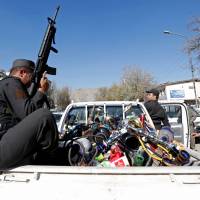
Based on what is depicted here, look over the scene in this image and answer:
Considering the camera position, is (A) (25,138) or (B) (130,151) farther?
(B) (130,151)

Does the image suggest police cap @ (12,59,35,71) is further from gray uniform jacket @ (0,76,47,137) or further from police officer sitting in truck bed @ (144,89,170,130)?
police officer sitting in truck bed @ (144,89,170,130)

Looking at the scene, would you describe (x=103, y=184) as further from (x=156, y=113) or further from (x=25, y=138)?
(x=156, y=113)

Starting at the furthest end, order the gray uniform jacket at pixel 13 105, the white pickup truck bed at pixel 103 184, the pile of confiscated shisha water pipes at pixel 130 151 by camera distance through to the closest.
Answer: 1. the pile of confiscated shisha water pipes at pixel 130 151
2. the gray uniform jacket at pixel 13 105
3. the white pickup truck bed at pixel 103 184

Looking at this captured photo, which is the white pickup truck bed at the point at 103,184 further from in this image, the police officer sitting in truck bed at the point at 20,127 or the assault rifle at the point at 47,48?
the assault rifle at the point at 47,48

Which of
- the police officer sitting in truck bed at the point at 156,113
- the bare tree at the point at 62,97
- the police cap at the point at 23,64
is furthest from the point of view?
the bare tree at the point at 62,97

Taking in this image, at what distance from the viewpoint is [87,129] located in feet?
13.8

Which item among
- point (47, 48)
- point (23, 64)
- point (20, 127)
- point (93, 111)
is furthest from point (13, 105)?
point (93, 111)

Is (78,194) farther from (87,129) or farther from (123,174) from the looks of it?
(87,129)

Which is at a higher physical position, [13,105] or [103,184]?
[13,105]

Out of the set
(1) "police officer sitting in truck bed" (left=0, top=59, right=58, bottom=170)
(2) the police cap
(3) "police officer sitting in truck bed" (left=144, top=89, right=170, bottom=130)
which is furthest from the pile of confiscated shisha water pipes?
(3) "police officer sitting in truck bed" (left=144, top=89, right=170, bottom=130)

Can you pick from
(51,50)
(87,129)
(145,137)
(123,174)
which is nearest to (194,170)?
(123,174)

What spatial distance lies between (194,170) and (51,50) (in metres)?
3.19

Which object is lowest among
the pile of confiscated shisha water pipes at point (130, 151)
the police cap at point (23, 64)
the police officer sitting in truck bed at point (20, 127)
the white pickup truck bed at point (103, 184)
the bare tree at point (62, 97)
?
the white pickup truck bed at point (103, 184)

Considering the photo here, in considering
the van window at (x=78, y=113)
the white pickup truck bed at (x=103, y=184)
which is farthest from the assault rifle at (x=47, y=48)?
the white pickup truck bed at (x=103, y=184)
